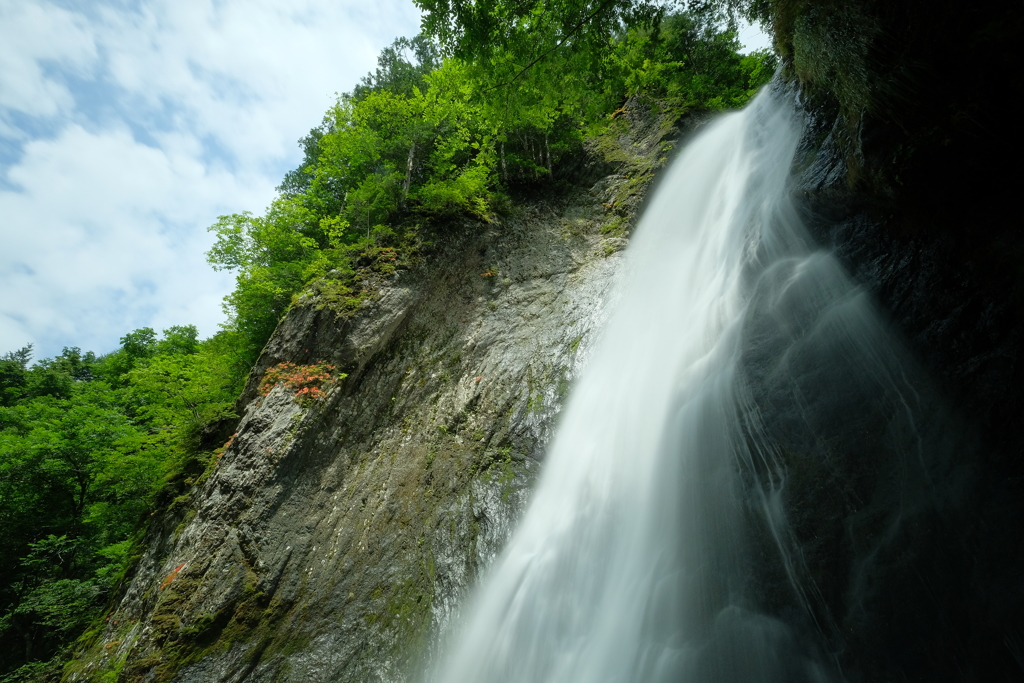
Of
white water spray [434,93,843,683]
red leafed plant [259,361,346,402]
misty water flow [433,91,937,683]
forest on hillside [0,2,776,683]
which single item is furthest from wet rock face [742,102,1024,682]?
red leafed plant [259,361,346,402]

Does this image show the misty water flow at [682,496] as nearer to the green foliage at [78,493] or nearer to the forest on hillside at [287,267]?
the forest on hillside at [287,267]

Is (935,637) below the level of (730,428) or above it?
below

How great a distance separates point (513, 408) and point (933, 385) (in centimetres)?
565

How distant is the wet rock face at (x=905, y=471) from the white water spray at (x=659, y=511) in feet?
1.47

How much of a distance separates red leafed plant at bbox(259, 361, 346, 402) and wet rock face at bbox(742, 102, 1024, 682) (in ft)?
25.1

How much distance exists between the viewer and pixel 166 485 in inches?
356

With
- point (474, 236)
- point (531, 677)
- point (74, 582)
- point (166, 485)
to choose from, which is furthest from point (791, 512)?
point (74, 582)

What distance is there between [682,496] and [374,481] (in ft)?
18.3

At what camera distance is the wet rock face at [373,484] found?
5996mm

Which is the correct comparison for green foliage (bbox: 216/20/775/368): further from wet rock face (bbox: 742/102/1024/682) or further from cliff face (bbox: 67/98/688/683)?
wet rock face (bbox: 742/102/1024/682)

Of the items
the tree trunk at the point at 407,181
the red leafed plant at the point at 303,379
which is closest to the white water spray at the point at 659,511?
the red leafed plant at the point at 303,379

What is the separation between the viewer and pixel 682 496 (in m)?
4.79

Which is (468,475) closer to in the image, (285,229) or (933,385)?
(933,385)

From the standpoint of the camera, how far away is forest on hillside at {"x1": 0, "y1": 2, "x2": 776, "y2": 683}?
1004 cm
